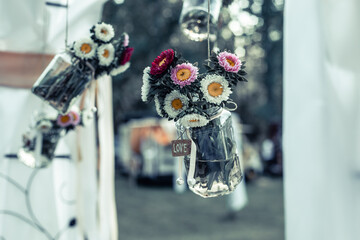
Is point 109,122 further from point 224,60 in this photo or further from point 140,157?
point 140,157

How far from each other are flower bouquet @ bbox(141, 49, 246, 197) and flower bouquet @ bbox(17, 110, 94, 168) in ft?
1.92

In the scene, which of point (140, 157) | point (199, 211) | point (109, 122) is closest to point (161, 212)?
point (199, 211)

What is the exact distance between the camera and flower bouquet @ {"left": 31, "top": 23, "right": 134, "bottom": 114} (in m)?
1.40

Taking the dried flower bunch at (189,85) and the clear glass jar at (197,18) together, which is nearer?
the dried flower bunch at (189,85)

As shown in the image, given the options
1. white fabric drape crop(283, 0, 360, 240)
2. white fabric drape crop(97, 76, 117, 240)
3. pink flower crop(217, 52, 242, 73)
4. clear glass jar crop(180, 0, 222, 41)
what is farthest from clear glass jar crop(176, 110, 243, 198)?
white fabric drape crop(97, 76, 117, 240)

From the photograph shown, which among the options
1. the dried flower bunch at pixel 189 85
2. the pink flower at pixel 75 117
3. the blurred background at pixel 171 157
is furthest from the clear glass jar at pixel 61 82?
the blurred background at pixel 171 157

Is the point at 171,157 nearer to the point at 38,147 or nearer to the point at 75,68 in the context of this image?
the point at 38,147

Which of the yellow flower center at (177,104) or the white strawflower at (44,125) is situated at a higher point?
the yellow flower center at (177,104)

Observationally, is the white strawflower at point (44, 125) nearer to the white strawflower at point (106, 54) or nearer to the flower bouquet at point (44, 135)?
the flower bouquet at point (44, 135)

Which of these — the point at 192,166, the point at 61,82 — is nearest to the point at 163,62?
the point at 192,166

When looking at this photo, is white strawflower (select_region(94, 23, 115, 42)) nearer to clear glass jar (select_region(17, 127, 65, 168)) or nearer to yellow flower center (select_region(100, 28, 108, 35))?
yellow flower center (select_region(100, 28, 108, 35))

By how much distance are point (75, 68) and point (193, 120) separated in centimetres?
52

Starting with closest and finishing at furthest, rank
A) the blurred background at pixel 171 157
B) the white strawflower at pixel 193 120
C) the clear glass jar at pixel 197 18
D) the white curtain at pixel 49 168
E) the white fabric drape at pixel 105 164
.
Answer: the white strawflower at pixel 193 120 → the clear glass jar at pixel 197 18 → the white curtain at pixel 49 168 → the white fabric drape at pixel 105 164 → the blurred background at pixel 171 157

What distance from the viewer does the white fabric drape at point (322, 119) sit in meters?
1.39
